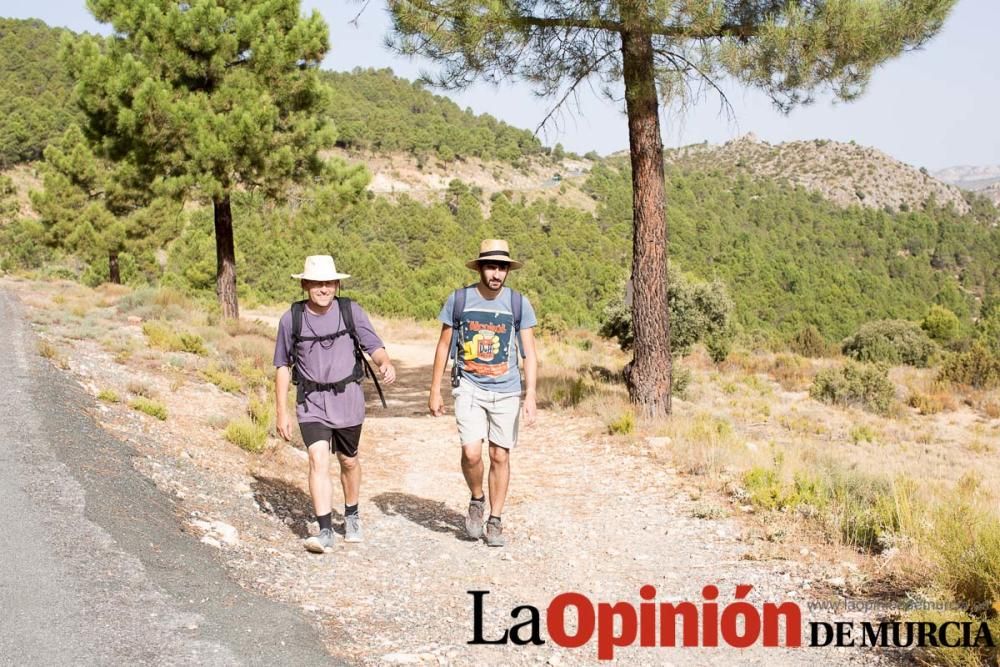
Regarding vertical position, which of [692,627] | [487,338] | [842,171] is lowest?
[692,627]

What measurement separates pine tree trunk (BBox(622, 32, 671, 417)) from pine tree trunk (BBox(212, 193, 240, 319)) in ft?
31.3

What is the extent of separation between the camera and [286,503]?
21.0 ft

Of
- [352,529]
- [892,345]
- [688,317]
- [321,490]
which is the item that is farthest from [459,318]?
[892,345]

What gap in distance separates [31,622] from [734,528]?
4486mm

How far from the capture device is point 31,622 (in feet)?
10.7

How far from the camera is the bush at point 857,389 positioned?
17141 millimetres

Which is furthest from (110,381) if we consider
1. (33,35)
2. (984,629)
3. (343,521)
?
(33,35)

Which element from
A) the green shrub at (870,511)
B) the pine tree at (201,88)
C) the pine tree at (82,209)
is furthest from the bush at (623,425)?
the pine tree at (82,209)

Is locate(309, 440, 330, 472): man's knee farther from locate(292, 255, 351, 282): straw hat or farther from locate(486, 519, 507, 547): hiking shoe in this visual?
locate(486, 519, 507, 547): hiking shoe

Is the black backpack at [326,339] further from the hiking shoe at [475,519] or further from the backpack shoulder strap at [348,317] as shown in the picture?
the hiking shoe at [475,519]

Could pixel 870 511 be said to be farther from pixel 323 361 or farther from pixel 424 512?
pixel 323 361

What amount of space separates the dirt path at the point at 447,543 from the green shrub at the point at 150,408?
8 cm

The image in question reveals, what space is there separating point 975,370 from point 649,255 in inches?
573

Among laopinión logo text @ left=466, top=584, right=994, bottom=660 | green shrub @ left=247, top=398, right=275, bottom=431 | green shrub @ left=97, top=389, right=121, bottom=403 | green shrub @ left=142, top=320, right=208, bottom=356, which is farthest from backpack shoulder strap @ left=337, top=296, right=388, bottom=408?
green shrub @ left=142, top=320, right=208, bottom=356
